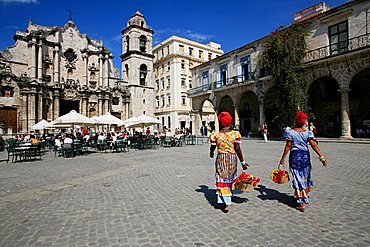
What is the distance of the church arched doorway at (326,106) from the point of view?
21.4 metres

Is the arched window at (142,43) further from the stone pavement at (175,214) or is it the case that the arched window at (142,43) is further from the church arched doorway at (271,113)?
the stone pavement at (175,214)

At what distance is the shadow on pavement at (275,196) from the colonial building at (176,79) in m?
36.9

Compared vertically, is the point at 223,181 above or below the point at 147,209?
above

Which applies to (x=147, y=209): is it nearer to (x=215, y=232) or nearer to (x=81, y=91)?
(x=215, y=232)

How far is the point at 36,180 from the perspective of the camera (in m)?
6.82

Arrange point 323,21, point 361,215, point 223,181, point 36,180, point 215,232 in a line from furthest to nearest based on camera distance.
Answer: point 323,21
point 36,180
point 223,181
point 361,215
point 215,232

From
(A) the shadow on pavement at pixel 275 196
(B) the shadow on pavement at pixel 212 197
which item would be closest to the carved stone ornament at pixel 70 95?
(B) the shadow on pavement at pixel 212 197

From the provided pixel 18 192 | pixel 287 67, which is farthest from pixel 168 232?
pixel 287 67

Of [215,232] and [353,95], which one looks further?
[353,95]

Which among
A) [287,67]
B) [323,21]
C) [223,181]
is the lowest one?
[223,181]

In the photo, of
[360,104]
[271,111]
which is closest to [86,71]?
[271,111]

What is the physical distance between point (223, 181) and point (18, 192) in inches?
204

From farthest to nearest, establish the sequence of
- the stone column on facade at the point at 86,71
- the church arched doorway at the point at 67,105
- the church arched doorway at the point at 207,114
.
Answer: the church arched doorway at the point at 207,114
the stone column on facade at the point at 86,71
the church arched doorway at the point at 67,105

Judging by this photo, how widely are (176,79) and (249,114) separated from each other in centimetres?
1851
